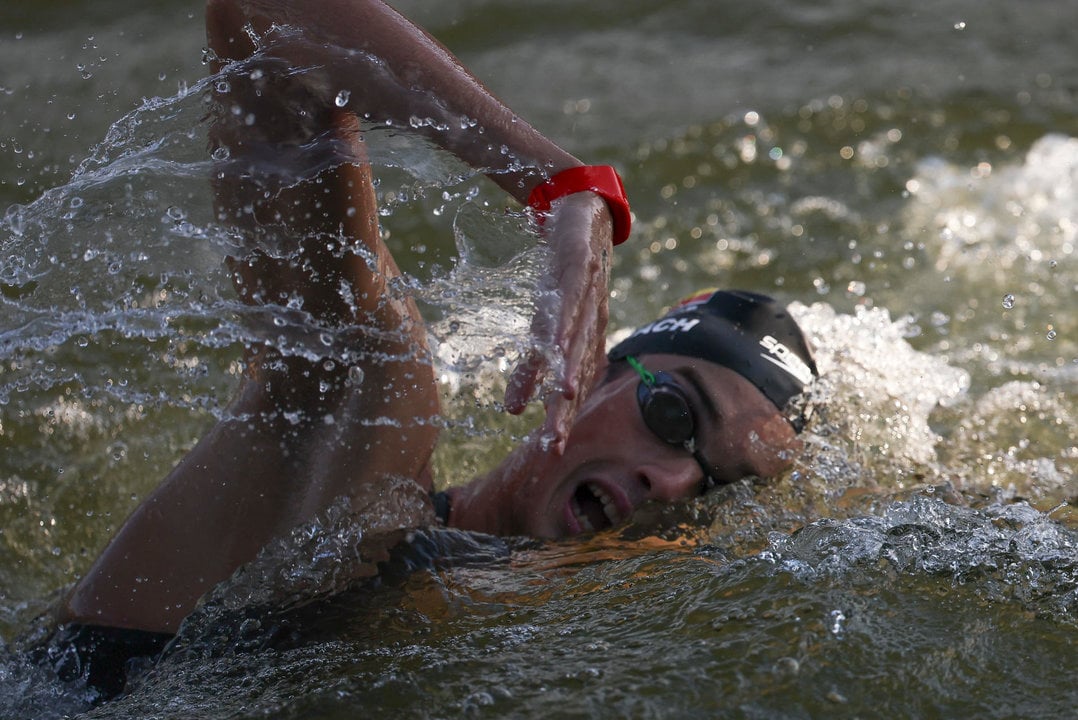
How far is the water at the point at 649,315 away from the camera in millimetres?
2324

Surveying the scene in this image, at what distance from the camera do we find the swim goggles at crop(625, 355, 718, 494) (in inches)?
126

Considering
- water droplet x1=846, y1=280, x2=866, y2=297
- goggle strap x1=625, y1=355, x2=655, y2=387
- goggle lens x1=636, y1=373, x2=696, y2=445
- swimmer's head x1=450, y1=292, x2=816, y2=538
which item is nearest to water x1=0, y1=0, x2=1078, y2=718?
water droplet x1=846, y1=280, x2=866, y2=297

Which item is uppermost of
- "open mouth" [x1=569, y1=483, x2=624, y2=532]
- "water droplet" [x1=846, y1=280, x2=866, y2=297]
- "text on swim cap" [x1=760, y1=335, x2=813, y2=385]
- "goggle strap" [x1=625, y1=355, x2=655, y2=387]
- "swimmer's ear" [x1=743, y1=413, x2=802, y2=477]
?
"water droplet" [x1=846, y1=280, x2=866, y2=297]

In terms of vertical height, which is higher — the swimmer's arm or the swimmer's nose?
the swimmer's arm

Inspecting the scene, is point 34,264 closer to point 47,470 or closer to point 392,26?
point 392,26

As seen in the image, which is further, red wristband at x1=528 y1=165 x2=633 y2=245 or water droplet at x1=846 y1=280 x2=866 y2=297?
water droplet at x1=846 y1=280 x2=866 y2=297

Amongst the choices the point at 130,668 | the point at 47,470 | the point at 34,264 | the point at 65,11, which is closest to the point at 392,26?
the point at 34,264

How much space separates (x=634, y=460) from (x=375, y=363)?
77 centimetres

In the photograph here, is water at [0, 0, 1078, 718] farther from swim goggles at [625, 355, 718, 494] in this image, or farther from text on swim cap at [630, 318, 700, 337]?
text on swim cap at [630, 318, 700, 337]

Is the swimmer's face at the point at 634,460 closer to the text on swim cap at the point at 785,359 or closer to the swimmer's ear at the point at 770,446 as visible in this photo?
the swimmer's ear at the point at 770,446

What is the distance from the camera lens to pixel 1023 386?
4.72 meters

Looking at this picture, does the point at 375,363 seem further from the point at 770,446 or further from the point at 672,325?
the point at 770,446

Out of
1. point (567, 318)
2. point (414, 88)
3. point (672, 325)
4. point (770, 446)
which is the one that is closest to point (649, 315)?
point (672, 325)

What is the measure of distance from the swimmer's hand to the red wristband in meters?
0.02
